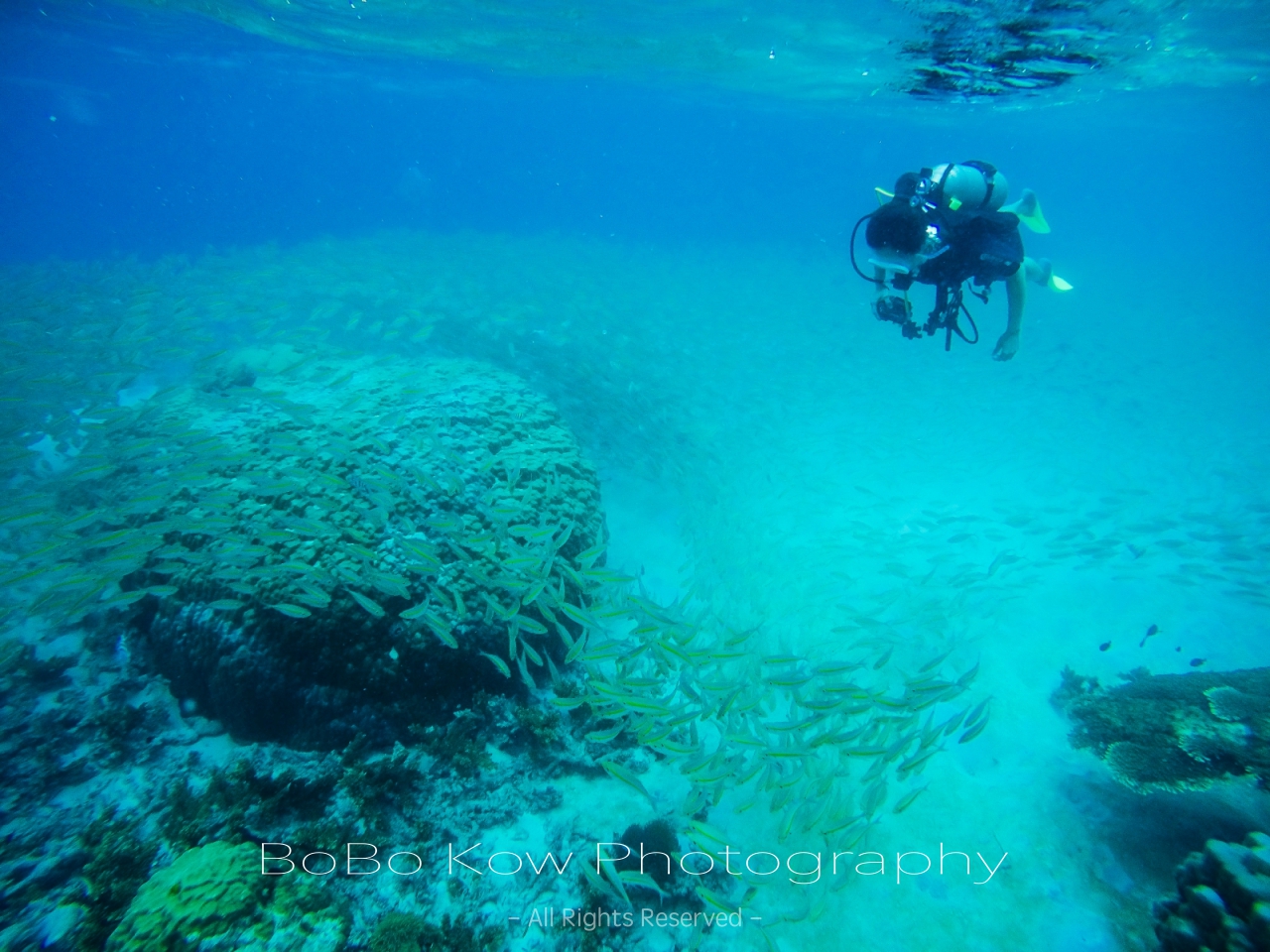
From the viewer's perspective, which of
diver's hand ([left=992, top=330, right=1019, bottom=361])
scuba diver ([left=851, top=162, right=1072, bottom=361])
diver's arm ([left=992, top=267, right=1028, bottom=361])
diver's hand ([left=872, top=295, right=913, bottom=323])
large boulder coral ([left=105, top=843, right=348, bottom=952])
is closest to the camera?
large boulder coral ([left=105, top=843, right=348, bottom=952])

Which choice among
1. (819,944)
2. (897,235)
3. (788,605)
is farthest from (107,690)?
(897,235)

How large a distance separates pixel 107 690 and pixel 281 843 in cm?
309

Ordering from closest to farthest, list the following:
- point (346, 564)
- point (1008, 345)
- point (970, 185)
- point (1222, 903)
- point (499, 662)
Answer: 1. point (1222, 903)
2. point (499, 662)
3. point (346, 564)
4. point (970, 185)
5. point (1008, 345)

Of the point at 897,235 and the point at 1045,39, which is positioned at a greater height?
the point at 1045,39

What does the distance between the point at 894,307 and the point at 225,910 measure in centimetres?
770

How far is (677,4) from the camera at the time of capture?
19.2 m

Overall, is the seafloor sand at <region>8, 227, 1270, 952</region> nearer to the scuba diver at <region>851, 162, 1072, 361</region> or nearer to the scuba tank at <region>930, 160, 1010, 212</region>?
the scuba diver at <region>851, 162, 1072, 361</region>

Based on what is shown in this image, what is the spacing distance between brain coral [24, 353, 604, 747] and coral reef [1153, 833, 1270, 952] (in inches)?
190

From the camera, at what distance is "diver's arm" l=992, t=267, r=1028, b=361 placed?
20.6ft

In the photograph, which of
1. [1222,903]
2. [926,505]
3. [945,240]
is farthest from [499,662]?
[926,505]

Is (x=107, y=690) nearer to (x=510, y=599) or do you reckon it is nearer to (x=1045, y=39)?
(x=510, y=599)

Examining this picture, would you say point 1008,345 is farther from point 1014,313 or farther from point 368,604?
point 368,604

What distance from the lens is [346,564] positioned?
5.25m

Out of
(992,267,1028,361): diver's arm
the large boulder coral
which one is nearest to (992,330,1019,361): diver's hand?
(992,267,1028,361): diver's arm
